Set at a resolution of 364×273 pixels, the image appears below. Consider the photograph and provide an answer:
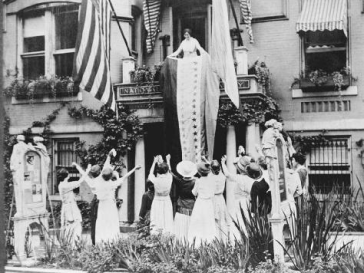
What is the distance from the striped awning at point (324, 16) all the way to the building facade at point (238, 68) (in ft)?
0.08

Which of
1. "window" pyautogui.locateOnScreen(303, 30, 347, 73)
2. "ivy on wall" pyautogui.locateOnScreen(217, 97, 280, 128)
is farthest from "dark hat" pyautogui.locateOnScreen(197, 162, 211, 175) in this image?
"window" pyautogui.locateOnScreen(303, 30, 347, 73)

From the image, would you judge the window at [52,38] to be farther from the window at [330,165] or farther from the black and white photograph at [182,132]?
the window at [330,165]

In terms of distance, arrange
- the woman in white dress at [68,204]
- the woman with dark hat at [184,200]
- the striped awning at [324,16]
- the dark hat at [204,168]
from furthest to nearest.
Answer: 1. the striped awning at [324,16]
2. the woman in white dress at [68,204]
3. the woman with dark hat at [184,200]
4. the dark hat at [204,168]

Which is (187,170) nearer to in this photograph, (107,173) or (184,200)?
(184,200)

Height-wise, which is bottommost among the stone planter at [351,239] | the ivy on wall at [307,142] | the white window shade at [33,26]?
the stone planter at [351,239]

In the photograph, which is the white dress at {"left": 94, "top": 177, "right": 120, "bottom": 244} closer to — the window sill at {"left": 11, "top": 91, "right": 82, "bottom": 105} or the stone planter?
the stone planter

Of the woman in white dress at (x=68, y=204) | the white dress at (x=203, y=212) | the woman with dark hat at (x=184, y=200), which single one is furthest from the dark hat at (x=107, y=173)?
the white dress at (x=203, y=212)

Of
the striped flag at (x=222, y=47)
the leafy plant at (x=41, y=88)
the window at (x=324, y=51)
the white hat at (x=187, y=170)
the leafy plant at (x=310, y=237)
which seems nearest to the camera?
the leafy plant at (x=310, y=237)

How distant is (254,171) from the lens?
9.44 meters

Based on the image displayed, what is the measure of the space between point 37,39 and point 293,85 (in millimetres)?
7556

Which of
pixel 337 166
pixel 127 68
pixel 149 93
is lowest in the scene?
pixel 337 166

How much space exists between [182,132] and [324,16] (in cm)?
451

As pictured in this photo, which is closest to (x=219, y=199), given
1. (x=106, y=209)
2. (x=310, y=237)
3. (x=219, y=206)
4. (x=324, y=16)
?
(x=219, y=206)

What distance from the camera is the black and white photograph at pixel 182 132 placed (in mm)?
8695
